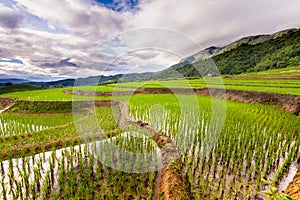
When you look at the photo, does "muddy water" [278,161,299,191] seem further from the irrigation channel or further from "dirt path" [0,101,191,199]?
"dirt path" [0,101,191,199]

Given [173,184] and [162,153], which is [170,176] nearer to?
[173,184]

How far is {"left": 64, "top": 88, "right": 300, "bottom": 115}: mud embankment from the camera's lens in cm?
1164

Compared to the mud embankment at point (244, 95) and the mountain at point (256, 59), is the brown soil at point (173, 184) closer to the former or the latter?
the mud embankment at point (244, 95)

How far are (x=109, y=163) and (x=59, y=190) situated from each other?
5.30 feet

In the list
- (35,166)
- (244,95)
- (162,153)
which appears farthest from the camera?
(244,95)

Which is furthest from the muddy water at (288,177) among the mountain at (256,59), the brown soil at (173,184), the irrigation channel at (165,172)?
the mountain at (256,59)

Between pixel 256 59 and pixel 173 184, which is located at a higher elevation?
pixel 256 59

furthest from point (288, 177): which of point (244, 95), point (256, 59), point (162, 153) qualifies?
point (256, 59)

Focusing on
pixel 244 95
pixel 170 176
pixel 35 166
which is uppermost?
pixel 244 95

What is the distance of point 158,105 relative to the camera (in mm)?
15352

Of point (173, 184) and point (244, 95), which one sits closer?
point (173, 184)

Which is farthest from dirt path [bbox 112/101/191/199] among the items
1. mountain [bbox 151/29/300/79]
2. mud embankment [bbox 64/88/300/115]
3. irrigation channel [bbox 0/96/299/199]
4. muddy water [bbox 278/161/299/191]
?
Result: mountain [bbox 151/29/300/79]

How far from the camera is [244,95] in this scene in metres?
16.1

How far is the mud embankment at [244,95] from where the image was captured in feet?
38.2
